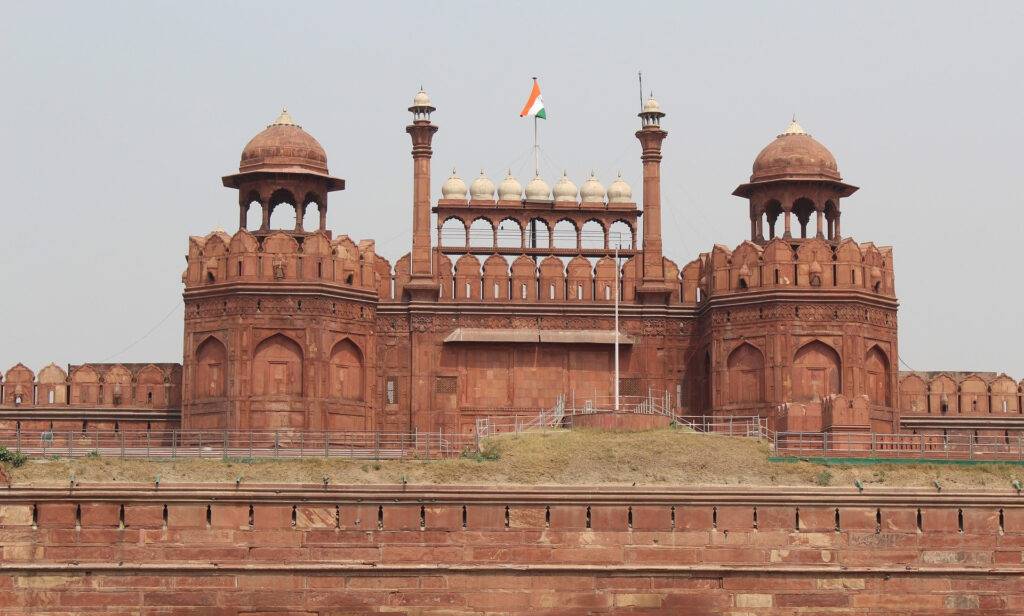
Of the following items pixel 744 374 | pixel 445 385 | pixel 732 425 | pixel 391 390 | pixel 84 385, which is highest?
pixel 744 374

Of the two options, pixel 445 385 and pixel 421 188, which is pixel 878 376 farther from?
pixel 421 188

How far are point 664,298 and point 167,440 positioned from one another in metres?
14.2

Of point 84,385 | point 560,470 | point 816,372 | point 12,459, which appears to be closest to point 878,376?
point 816,372

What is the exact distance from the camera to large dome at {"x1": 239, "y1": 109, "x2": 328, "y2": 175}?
61.0 m

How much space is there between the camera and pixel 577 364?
6134cm

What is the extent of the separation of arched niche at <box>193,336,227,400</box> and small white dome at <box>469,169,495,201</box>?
898 cm

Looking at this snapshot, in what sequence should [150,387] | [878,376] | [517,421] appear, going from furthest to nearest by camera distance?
[150,387] < [517,421] < [878,376]

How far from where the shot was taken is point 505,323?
61438mm

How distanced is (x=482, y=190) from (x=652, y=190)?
15.8 ft

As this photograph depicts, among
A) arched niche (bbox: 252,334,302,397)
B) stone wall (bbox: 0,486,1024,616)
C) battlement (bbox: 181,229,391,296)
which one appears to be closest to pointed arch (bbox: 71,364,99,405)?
battlement (bbox: 181,229,391,296)

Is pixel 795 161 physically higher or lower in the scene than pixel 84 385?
higher

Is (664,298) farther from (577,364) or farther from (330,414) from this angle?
(330,414)

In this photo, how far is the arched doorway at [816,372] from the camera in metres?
59.2

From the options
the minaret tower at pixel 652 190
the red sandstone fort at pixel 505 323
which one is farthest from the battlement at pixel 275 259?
the minaret tower at pixel 652 190
